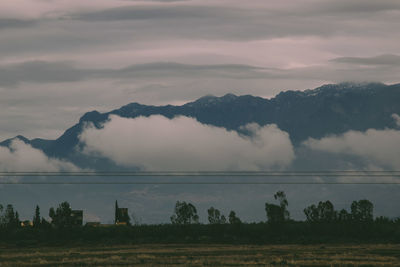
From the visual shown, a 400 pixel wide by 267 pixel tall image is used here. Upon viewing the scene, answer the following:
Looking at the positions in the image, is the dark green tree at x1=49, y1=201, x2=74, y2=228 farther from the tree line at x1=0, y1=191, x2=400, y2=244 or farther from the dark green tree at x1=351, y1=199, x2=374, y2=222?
the dark green tree at x1=351, y1=199, x2=374, y2=222

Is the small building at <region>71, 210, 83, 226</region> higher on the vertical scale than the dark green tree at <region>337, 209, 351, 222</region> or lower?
higher

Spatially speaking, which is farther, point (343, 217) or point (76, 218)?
point (76, 218)

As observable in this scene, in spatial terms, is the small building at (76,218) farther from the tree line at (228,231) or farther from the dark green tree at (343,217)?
the dark green tree at (343,217)

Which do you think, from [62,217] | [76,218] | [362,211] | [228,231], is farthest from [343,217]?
[62,217]

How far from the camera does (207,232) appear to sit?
163625 mm

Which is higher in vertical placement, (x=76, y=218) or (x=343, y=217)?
(x=76, y=218)

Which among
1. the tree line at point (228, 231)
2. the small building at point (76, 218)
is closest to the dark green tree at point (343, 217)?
the tree line at point (228, 231)

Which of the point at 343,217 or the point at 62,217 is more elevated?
the point at 62,217

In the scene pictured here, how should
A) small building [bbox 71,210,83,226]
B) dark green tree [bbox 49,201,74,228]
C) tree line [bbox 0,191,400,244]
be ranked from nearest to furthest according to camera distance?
tree line [bbox 0,191,400,244] → dark green tree [bbox 49,201,74,228] → small building [bbox 71,210,83,226]

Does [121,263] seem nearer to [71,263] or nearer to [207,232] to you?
[71,263]

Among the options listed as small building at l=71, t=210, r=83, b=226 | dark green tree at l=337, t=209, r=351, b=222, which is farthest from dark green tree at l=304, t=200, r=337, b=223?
small building at l=71, t=210, r=83, b=226

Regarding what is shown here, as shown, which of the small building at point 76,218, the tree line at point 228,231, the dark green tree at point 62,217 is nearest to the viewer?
the tree line at point 228,231

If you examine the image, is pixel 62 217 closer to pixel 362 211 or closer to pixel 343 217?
pixel 343 217

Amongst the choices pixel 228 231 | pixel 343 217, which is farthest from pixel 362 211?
pixel 228 231
